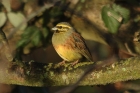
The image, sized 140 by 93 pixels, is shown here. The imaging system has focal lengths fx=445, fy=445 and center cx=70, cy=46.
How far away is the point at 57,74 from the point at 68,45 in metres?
1.15

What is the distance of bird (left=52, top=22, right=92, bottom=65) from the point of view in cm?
512

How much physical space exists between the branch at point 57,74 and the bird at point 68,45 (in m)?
0.89

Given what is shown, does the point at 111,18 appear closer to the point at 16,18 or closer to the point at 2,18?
the point at 16,18

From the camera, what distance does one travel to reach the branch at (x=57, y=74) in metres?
3.93

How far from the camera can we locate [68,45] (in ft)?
17.1

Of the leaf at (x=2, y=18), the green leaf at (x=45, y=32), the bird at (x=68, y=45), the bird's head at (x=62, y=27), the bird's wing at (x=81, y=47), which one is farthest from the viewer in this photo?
the green leaf at (x=45, y=32)

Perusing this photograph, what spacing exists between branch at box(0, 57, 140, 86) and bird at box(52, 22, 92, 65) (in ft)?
2.93

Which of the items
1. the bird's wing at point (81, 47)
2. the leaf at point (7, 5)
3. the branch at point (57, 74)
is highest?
the leaf at point (7, 5)

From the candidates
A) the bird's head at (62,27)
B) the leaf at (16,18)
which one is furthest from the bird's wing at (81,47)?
the leaf at (16,18)

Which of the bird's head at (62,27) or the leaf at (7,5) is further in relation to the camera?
the leaf at (7,5)

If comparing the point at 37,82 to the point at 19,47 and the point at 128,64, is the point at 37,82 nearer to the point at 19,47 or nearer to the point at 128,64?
the point at 128,64

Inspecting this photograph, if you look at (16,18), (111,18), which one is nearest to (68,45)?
(111,18)

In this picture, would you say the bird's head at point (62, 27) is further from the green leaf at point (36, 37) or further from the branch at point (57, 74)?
the branch at point (57, 74)

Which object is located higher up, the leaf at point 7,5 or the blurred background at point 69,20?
the leaf at point 7,5
